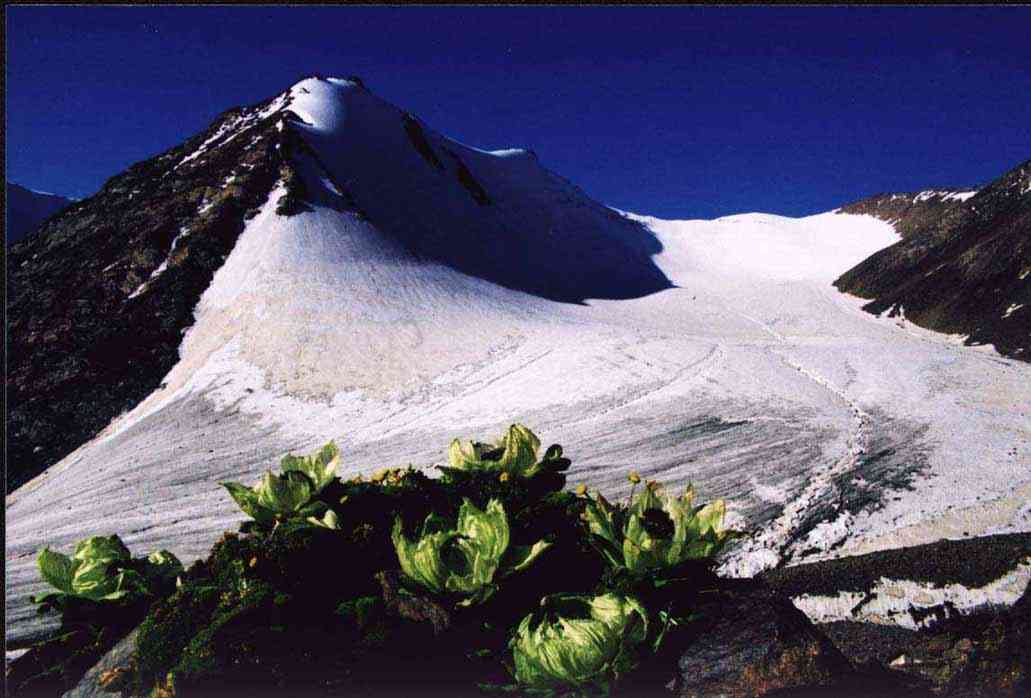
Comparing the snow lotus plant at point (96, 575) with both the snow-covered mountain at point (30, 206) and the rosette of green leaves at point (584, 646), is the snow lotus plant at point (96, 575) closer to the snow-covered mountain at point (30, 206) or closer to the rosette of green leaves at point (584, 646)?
the rosette of green leaves at point (584, 646)

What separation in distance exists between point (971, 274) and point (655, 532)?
77.0 ft

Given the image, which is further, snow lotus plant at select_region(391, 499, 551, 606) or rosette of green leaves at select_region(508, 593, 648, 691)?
snow lotus plant at select_region(391, 499, 551, 606)

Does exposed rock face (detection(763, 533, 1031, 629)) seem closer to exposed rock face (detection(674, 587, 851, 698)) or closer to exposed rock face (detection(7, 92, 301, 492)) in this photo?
exposed rock face (detection(674, 587, 851, 698))

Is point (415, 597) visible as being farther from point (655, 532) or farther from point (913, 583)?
point (913, 583)

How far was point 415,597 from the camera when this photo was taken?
5.05ft

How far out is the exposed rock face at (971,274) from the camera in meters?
16.1

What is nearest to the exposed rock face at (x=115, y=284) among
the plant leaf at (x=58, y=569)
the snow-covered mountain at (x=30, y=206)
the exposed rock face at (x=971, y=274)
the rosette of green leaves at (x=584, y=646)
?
the plant leaf at (x=58, y=569)

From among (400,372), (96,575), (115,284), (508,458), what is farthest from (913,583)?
(115,284)

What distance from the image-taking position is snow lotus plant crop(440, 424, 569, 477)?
6.40 feet

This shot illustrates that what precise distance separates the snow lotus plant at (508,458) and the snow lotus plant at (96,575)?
97cm

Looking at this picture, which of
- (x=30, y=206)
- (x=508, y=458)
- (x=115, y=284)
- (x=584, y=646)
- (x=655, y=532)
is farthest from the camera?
(x=30, y=206)

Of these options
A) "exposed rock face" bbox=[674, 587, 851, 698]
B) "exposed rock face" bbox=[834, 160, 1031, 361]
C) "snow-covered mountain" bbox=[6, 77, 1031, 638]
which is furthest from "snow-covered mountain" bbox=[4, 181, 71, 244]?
"exposed rock face" bbox=[674, 587, 851, 698]

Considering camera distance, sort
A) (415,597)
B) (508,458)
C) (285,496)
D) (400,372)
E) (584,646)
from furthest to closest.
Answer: (400,372) → (508,458) → (285,496) → (415,597) → (584,646)

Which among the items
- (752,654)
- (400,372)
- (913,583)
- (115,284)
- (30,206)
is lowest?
(913,583)
